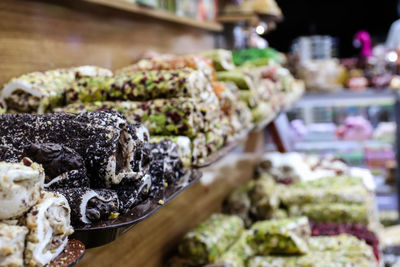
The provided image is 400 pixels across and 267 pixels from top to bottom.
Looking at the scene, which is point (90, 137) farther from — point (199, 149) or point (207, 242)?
point (207, 242)

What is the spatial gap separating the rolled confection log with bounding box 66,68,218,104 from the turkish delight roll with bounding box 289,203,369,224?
1.68 metres

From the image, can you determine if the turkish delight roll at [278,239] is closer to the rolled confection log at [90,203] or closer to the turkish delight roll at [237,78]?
the turkish delight roll at [237,78]

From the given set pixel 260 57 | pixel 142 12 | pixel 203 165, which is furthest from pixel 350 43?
pixel 203 165

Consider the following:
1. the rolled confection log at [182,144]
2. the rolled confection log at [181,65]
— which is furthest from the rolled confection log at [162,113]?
the rolled confection log at [181,65]

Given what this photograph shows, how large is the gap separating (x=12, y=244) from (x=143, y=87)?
1.00 m

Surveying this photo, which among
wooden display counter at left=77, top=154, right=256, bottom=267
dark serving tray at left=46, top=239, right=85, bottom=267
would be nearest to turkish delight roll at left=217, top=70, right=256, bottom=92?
wooden display counter at left=77, top=154, right=256, bottom=267

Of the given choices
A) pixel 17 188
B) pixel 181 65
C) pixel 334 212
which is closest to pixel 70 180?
pixel 17 188

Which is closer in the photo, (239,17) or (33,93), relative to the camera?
(33,93)

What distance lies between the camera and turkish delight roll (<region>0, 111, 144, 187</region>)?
1.08 metres

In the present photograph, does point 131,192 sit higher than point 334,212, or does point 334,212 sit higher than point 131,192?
point 131,192

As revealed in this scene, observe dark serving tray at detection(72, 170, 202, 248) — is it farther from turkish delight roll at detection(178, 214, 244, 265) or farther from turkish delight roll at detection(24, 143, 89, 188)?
turkish delight roll at detection(178, 214, 244, 265)

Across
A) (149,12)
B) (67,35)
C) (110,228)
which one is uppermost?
(149,12)

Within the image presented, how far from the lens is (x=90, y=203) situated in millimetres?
1041

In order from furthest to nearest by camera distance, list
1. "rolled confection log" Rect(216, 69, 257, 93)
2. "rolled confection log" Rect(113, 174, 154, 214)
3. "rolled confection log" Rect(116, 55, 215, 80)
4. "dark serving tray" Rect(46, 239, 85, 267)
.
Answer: "rolled confection log" Rect(216, 69, 257, 93)
"rolled confection log" Rect(116, 55, 215, 80)
"rolled confection log" Rect(113, 174, 154, 214)
"dark serving tray" Rect(46, 239, 85, 267)
